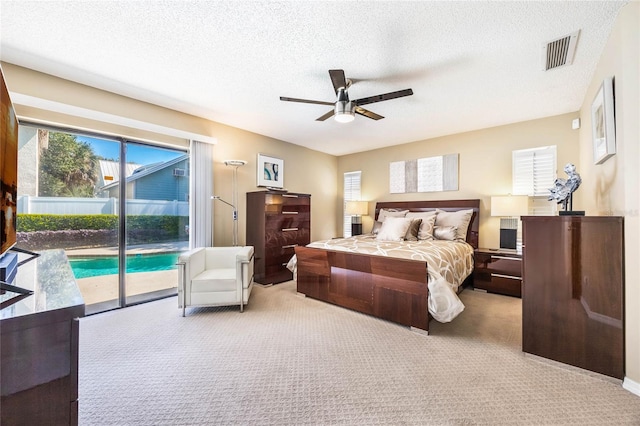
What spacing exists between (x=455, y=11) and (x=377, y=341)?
105 inches

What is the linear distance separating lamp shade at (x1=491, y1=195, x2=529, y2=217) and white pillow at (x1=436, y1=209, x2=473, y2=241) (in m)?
0.41

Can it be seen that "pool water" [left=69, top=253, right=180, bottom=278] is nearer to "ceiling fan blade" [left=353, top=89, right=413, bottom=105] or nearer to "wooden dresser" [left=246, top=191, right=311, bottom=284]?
"wooden dresser" [left=246, top=191, right=311, bottom=284]

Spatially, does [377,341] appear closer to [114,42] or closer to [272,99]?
[272,99]

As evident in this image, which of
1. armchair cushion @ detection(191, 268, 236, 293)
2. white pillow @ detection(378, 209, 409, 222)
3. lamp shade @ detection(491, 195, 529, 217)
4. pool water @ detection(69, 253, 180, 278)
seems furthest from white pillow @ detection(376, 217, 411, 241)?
pool water @ detection(69, 253, 180, 278)

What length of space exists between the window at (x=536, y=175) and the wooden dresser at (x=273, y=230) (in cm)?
347

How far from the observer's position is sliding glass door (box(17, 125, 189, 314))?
286 centimetres

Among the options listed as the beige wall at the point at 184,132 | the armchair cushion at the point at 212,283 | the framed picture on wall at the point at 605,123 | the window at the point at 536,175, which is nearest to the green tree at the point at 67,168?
the beige wall at the point at 184,132

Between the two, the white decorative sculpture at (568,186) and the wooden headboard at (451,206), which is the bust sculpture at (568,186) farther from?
the wooden headboard at (451,206)

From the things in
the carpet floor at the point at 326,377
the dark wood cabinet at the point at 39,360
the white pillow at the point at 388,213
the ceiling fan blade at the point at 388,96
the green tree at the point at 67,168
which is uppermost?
the ceiling fan blade at the point at 388,96

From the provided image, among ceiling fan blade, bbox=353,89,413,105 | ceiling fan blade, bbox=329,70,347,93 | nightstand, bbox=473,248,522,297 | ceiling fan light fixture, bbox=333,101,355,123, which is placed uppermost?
ceiling fan blade, bbox=329,70,347,93

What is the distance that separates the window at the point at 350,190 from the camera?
598cm

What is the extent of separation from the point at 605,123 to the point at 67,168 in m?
5.26

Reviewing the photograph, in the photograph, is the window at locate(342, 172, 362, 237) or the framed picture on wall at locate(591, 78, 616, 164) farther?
the window at locate(342, 172, 362, 237)

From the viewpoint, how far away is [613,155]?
6.81ft
